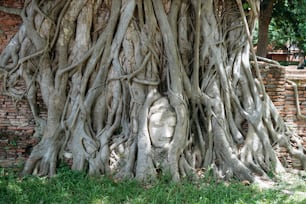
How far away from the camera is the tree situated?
188 inches

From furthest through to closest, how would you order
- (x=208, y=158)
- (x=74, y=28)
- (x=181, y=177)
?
1. (x=74, y=28)
2. (x=208, y=158)
3. (x=181, y=177)

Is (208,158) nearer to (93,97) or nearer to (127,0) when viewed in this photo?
(93,97)

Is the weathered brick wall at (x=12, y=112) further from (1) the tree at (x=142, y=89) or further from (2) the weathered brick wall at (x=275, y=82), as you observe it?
(2) the weathered brick wall at (x=275, y=82)

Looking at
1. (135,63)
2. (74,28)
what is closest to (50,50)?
(74,28)

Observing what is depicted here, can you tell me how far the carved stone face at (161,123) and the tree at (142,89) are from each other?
1 cm

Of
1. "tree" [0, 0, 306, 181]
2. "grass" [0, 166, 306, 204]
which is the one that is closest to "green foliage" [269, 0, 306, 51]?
"tree" [0, 0, 306, 181]

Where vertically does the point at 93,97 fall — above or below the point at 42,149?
above

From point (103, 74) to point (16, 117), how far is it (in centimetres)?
154

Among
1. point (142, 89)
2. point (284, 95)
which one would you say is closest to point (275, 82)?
point (284, 95)

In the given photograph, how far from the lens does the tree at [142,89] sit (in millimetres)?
4766

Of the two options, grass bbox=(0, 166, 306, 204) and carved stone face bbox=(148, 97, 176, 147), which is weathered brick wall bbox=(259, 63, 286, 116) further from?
carved stone face bbox=(148, 97, 176, 147)

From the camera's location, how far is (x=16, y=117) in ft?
18.6

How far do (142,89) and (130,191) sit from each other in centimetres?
142

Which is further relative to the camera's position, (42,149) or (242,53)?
(242,53)
